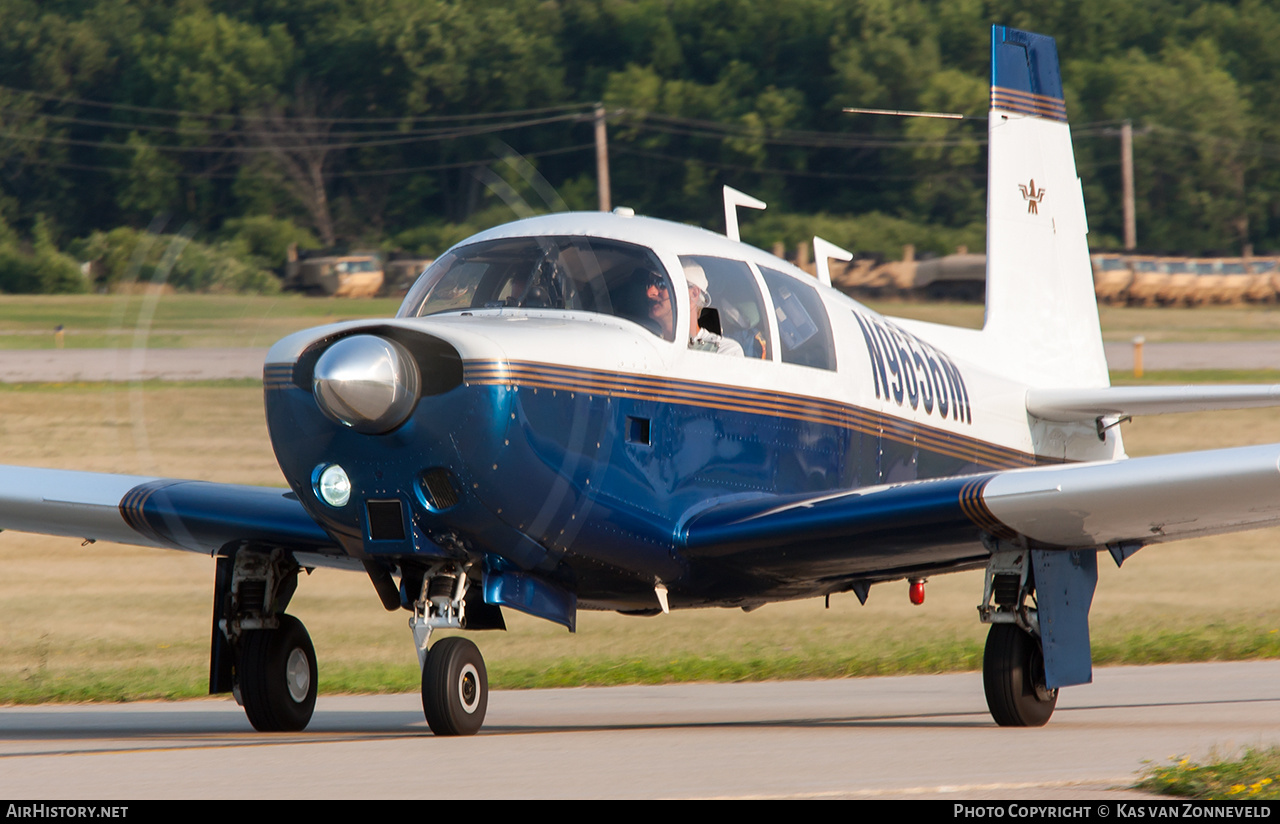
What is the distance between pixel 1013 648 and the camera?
895cm

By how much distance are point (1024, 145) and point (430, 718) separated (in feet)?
26.1

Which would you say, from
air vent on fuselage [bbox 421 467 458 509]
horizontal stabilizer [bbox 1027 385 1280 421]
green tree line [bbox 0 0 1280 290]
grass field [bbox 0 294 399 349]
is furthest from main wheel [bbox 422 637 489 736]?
green tree line [bbox 0 0 1280 290]

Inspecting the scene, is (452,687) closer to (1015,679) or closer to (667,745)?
(667,745)

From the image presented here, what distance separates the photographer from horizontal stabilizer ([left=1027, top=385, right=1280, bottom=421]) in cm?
1053

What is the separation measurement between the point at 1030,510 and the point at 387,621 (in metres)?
10.9

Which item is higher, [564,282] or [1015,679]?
[564,282]

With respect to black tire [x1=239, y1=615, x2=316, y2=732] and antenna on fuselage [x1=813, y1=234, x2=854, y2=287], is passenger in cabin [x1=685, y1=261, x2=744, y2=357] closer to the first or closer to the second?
antenna on fuselage [x1=813, y1=234, x2=854, y2=287]

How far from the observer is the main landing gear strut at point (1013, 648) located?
8883 mm

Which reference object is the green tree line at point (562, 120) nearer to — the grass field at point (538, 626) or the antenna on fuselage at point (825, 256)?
the grass field at point (538, 626)

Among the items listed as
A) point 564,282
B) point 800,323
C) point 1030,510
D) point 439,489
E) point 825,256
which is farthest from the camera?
point 825,256

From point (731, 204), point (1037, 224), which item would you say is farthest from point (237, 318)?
point (1037, 224)

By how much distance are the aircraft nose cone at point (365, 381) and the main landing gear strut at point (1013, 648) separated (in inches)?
139

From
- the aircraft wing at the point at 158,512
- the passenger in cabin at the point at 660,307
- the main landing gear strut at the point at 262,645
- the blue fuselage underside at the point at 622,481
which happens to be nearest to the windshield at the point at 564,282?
the passenger in cabin at the point at 660,307

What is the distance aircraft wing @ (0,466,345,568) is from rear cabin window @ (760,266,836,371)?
2.89 metres
